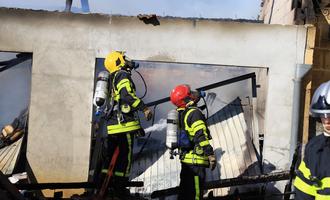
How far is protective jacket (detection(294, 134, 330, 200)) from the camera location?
2.73 meters

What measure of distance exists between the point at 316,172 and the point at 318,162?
63 mm

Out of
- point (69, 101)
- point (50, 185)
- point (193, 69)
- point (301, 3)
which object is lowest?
point (50, 185)

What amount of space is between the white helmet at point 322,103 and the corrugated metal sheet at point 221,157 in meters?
4.82

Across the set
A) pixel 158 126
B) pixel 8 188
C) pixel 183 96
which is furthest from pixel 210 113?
pixel 8 188

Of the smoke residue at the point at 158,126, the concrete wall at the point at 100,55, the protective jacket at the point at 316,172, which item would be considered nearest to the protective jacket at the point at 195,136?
the concrete wall at the point at 100,55

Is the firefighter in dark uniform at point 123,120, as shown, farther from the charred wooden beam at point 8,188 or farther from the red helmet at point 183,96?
the charred wooden beam at point 8,188

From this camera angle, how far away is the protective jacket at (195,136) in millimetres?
5594

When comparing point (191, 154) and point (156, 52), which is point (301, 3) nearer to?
point (156, 52)

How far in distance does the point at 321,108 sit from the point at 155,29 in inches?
189

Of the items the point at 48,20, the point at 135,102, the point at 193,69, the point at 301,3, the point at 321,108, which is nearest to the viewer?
the point at 321,108

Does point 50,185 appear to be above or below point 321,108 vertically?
below

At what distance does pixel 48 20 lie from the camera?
23.6ft

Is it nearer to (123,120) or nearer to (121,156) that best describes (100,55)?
(123,120)

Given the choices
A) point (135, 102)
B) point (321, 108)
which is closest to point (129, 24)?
point (135, 102)
